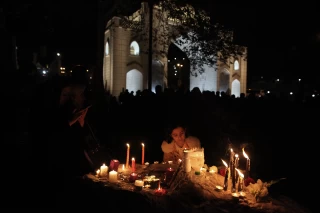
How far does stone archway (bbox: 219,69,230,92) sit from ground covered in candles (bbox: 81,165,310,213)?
2466cm

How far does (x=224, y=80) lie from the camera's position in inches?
1112

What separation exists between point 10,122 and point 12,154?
131 centimetres

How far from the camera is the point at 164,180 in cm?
432

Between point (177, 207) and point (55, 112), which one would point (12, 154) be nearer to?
point (55, 112)

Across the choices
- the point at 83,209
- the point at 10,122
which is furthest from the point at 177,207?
the point at 10,122

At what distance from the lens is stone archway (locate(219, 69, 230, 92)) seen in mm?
28031

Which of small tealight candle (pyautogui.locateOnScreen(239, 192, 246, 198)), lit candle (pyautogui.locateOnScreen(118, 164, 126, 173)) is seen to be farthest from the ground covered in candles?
lit candle (pyautogui.locateOnScreen(118, 164, 126, 173))

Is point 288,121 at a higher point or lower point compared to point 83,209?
higher

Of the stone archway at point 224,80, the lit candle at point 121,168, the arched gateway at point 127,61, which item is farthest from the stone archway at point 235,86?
the lit candle at point 121,168

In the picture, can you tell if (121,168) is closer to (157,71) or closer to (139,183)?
(139,183)

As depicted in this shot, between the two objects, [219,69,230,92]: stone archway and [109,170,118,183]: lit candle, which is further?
[219,69,230,92]: stone archway

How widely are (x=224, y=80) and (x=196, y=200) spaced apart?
25.4 metres

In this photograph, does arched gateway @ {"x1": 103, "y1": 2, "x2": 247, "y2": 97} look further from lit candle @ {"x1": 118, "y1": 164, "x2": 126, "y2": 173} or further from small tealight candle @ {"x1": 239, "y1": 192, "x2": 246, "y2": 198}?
small tealight candle @ {"x1": 239, "y1": 192, "x2": 246, "y2": 198}

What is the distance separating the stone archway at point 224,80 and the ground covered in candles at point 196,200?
2466 centimetres
